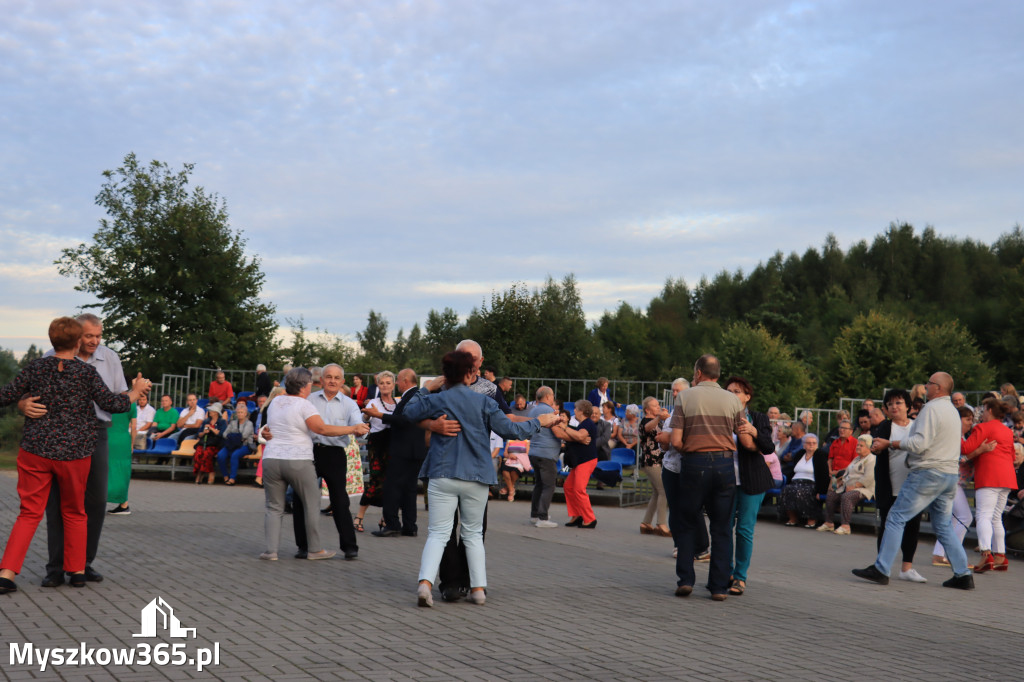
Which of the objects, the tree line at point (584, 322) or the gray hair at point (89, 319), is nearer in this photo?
the gray hair at point (89, 319)

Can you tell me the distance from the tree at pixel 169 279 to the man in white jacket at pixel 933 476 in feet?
109

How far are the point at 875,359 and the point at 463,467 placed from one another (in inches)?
1784

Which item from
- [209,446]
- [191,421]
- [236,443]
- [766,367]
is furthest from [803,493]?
[766,367]

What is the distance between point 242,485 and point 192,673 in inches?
576

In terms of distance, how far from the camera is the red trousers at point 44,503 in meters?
7.03

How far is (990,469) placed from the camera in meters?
10.9

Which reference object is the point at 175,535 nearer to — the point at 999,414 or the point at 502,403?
the point at 502,403

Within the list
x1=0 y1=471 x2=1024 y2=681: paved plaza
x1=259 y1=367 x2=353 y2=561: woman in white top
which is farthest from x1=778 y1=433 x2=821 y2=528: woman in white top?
x1=259 y1=367 x2=353 y2=561: woman in white top

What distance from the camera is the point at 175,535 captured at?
1062cm

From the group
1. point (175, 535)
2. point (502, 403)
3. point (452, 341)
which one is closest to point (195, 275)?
point (452, 341)

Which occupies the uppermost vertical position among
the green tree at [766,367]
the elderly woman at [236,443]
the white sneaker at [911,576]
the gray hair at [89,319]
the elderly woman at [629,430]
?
the green tree at [766,367]

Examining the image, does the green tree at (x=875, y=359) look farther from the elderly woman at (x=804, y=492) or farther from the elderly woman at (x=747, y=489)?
the elderly woman at (x=747, y=489)

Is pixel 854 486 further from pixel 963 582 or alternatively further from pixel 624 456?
pixel 963 582

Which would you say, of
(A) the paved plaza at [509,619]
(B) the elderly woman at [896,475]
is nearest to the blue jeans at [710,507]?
(A) the paved plaza at [509,619]
